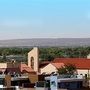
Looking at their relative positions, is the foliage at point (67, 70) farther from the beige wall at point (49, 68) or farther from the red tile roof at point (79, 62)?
the red tile roof at point (79, 62)

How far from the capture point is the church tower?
97.2m

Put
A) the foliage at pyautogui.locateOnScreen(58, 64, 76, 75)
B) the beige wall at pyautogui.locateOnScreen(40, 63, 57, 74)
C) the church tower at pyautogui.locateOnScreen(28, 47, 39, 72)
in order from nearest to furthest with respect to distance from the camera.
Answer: the foliage at pyautogui.locateOnScreen(58, 64, 76, 75) < the church tower at pyautogui.locateOnScreen(28, 47, 39, 72) < the beige wall at pyautogui.locateOnScreen(40, 63, 57, 74)

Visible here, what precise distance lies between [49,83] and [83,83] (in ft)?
13.4

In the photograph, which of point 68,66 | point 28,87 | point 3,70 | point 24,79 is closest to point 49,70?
point 68,66

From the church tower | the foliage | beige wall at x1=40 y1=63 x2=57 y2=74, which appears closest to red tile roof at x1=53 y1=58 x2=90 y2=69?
beige wall at x1=40 y1=63 x2=57 y2=74

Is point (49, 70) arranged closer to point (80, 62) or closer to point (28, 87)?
point (80, 62)

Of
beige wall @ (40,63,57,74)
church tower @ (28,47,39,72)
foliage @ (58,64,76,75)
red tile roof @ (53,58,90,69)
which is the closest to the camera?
foliage @ (58,64,76,75)

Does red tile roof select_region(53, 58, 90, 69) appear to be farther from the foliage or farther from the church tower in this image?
the church tower

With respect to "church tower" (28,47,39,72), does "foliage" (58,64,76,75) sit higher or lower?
lower

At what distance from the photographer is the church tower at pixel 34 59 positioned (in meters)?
97.2

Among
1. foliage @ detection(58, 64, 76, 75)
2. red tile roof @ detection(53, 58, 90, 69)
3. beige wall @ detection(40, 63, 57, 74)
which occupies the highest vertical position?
red tile roof @ detection(53, 58, 90, 69)

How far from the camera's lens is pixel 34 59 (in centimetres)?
9831

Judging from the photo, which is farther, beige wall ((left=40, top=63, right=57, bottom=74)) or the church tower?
beige wall ((left=40, top=63, right=57, bottom=74))

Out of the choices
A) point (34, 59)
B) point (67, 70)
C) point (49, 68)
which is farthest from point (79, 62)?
point (67, 70)
